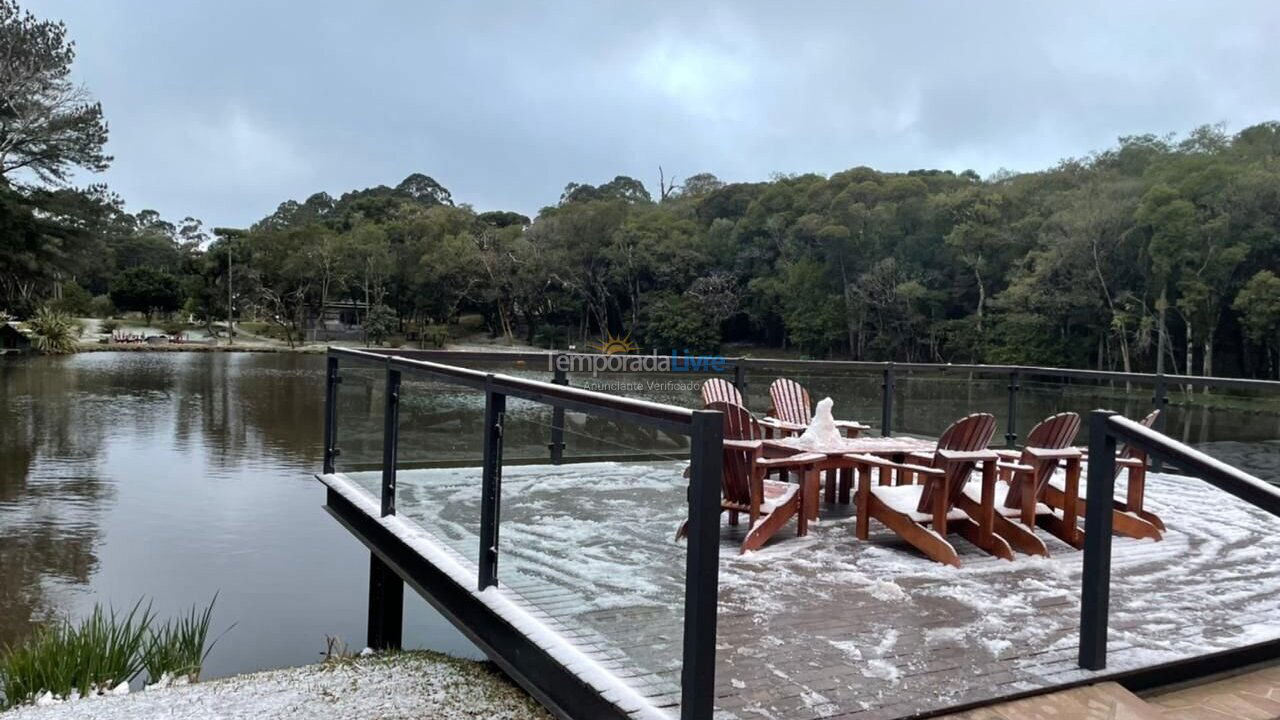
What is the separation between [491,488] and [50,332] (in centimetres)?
3350

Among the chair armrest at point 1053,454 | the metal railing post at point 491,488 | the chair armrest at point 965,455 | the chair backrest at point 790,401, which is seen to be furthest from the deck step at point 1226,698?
the chair backrest at point 790,401

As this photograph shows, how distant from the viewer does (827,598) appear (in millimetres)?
3010

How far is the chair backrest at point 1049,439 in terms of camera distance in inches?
156

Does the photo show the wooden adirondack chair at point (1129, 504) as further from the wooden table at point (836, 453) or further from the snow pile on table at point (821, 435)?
the snow pile on table at point (821, 435)

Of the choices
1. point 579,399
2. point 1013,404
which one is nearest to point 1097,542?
point 579,399

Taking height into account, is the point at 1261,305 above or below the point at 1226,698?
above

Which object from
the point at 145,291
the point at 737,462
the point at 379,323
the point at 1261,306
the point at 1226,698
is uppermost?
the point at 145,291

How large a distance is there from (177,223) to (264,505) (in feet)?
270

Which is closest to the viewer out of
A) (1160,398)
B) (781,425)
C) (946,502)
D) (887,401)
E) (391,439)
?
(946,502)

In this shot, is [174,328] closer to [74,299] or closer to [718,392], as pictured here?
[74,299]

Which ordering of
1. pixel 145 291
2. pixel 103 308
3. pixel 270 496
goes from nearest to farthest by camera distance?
pixel 270 496 < pixel 145 291 < pixel 103 308

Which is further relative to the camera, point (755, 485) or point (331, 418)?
point (331, 418)

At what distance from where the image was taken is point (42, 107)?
28172mm

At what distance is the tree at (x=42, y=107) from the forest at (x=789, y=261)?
7 cm
